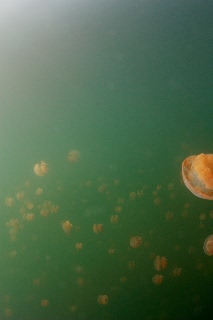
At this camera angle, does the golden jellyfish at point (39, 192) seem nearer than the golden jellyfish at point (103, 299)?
No

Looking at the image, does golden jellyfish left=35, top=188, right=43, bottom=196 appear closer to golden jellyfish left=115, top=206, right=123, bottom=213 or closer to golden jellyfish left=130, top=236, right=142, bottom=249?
golden jellyfish left=115, top=206, right=123, bottom=213

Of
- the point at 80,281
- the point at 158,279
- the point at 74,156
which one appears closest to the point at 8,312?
the point at 80,281

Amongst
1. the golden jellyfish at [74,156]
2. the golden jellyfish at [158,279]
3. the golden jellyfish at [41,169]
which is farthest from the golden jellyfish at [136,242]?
the golden jellyfish at [41,169]

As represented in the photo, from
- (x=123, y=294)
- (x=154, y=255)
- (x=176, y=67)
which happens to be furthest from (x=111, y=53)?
(x=123, y=294)

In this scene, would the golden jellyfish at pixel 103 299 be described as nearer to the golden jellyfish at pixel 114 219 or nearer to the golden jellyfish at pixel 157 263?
the golden jellyfish at pixel 157 263

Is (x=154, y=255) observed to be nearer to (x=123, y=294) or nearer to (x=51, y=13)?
(x=123, y=294)

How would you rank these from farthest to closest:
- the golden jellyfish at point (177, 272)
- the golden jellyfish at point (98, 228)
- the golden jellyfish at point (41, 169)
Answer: the golden jellyfish at point (41, 169) → the golden jellyfish at point (98, 228) → the golden jellyfish at point (177, 272)

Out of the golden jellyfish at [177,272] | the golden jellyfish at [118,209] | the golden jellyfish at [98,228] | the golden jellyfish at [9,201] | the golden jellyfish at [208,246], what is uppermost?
the golden jellyfish at [9,201]

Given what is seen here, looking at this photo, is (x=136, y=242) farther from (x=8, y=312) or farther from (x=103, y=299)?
(x=8, y=312)
